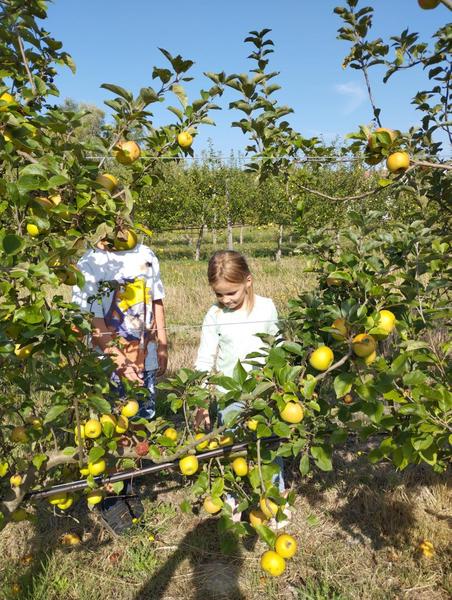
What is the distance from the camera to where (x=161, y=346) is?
2.51 metres

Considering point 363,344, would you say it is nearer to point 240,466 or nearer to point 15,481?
point 240,466

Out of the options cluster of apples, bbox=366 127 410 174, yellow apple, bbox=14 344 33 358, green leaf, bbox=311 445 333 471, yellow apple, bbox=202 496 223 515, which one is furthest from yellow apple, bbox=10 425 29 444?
cluster of apples, bbox=366 127 410 174

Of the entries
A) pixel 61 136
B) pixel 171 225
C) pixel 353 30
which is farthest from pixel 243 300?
pixel 171 225

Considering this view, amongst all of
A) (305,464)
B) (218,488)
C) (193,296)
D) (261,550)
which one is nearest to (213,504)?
(218,488)

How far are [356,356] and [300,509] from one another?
1.51 m

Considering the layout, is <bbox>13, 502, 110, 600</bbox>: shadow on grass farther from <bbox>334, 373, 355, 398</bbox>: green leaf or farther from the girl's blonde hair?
<bbox>334, 373, 355, 398</bbox>: green leaf

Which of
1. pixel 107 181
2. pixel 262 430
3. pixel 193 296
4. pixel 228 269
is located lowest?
pixel 193 296

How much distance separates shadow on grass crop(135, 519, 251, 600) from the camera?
76.7 inches

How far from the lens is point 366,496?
2385 millimetres

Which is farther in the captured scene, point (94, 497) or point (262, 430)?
point (94, 497)

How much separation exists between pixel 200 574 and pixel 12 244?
5.82ft

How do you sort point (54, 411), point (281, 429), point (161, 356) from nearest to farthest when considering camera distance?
1. point (281, 429)
2. point (54, 411)
3. point (161, 356)

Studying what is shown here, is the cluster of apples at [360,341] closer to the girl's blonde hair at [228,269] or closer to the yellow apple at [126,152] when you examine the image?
the girl's blonde hair at [228,269]

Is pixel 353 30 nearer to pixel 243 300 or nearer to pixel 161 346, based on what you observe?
pixel 243 300
